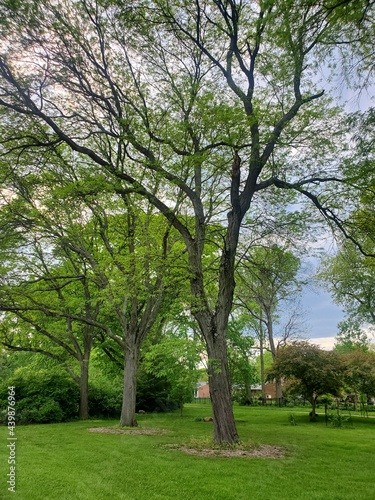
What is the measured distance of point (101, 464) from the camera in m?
7.49

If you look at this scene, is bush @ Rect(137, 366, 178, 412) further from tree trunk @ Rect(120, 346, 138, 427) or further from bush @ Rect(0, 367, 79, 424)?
tree trunk @ Rect(120, 346, 138, 427)

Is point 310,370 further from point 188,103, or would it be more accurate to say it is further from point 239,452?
point 188,103

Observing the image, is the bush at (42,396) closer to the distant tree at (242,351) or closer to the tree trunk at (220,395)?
the tree trunk at (220,395)

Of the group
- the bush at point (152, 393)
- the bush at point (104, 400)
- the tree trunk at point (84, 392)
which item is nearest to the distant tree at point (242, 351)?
the bush at point (152, 393)

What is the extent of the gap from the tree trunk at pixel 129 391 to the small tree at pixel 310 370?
8.66 meters

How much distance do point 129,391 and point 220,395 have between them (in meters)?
6.42

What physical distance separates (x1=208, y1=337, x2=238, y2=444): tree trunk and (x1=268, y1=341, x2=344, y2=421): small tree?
10.5 meters

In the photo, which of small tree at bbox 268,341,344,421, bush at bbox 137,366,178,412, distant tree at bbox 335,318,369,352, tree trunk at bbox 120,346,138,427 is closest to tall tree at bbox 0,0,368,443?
tree trunk at bbox 120,346,138,427

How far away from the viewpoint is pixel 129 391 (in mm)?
14734

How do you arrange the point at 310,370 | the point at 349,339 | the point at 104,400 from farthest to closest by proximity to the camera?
the point at 349,339
the point at 104,400
the point at 310,370

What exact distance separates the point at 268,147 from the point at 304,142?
1.24 meters

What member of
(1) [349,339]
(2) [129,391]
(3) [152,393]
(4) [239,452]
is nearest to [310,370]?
(2) [129,391]

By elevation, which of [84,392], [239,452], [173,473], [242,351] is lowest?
[84,392]

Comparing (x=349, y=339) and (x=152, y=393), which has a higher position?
(x=349, y=339)
